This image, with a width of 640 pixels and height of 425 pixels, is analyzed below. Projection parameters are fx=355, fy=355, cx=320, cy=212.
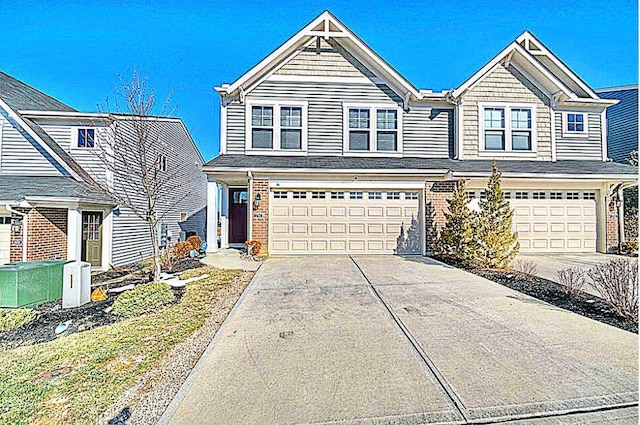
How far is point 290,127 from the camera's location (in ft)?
42.7

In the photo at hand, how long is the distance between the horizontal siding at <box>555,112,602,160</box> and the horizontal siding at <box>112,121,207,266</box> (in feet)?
45.8

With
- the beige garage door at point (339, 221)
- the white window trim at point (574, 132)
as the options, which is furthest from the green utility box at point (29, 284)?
the white window trim at point (574, 132)

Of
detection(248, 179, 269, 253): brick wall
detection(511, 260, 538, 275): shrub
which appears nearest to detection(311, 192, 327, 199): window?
detection(248, 179, 269, 253): brick wall

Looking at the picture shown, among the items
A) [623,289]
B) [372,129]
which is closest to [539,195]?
[372,129]

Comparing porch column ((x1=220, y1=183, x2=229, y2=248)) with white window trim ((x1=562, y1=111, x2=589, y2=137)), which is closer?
white window trim ((x1=562, y1=111, x2=589, y2=137))

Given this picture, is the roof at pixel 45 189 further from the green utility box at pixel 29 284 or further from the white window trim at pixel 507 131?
the white window trim at pixel 507 131

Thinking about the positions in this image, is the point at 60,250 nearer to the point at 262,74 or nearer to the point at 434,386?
the point at 262,74

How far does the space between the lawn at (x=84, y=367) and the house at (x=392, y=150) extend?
6735mm

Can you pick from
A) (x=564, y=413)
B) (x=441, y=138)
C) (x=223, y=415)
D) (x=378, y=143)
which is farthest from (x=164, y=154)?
(x=564, y=413)

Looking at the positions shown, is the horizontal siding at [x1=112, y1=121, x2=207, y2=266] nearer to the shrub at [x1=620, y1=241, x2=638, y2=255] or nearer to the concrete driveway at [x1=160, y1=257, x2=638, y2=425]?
the concrete driveway at [x1=160, y1=257, x2=638, y2=425]

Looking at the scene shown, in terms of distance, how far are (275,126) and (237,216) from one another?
15.5ft

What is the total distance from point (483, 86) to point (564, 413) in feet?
43.0

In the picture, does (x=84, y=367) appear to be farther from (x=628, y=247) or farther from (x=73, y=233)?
(x=628, y=247)

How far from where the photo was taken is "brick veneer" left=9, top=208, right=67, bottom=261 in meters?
10.0
